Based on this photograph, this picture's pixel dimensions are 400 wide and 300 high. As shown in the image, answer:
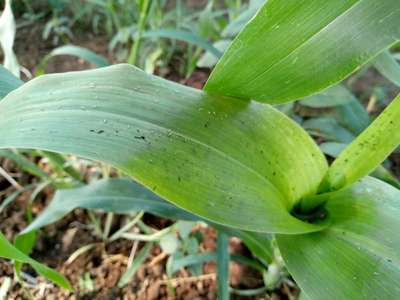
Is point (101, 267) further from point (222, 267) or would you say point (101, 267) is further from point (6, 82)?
point (6, 82)

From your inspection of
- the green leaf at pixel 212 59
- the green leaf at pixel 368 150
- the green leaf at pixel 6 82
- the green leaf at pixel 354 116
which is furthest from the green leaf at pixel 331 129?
the green leaf at pixel 6 82

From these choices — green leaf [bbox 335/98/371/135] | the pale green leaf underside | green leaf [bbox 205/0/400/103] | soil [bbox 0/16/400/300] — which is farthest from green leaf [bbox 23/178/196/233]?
green leaf [bbox 335/98/371/135]

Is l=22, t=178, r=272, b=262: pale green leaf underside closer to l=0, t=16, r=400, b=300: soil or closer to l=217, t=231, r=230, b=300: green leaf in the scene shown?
l=217, t=231, r=230, b=300: green leaf

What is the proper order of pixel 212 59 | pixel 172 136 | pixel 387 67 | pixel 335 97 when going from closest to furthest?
1. pixel 172 136
2. pixel 387 67
3. pixel 335 97
4. pixel 212 59

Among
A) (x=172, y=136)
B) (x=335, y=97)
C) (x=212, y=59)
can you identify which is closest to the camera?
(x=172, y=136)

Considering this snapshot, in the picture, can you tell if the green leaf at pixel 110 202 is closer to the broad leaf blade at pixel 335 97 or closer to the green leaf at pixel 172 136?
the green leaf at pixel 172 136

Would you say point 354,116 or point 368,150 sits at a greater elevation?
point 368,150

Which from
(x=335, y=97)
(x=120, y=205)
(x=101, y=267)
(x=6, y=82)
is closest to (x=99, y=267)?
(x=101, y=267)
